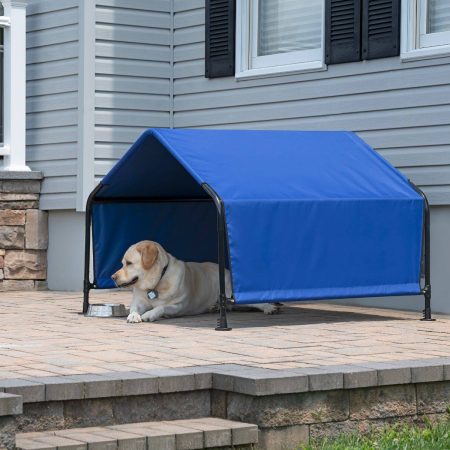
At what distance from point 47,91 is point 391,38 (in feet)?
12.4

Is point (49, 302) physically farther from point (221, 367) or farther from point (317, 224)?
point (221, 367)

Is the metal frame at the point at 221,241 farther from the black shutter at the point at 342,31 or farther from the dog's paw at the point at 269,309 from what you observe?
the black shutter at the point at 342,31

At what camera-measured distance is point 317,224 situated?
8.74 metres

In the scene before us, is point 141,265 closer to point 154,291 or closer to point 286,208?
point 154,291

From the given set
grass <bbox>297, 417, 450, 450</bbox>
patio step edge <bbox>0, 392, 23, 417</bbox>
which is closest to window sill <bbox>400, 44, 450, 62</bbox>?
grass <bbox>297, 417, 450, 450</bbox>

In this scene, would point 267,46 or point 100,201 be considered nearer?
point 100,201

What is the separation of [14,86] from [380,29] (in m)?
3.87

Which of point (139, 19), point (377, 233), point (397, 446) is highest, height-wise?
point (139, 19)

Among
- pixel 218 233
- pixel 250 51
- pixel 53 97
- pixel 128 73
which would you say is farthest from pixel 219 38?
pixel 218 233

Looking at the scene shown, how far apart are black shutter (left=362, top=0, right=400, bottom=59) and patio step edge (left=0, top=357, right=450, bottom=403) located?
173 inches

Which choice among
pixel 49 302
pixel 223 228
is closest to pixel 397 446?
pixel 223 228

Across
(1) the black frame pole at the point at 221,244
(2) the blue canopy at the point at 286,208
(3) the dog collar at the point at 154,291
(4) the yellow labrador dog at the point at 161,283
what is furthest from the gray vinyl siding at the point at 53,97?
(1) the black frame pole at the point at 221,244

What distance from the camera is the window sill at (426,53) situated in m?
9.89

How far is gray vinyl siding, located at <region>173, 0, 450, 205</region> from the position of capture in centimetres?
998
